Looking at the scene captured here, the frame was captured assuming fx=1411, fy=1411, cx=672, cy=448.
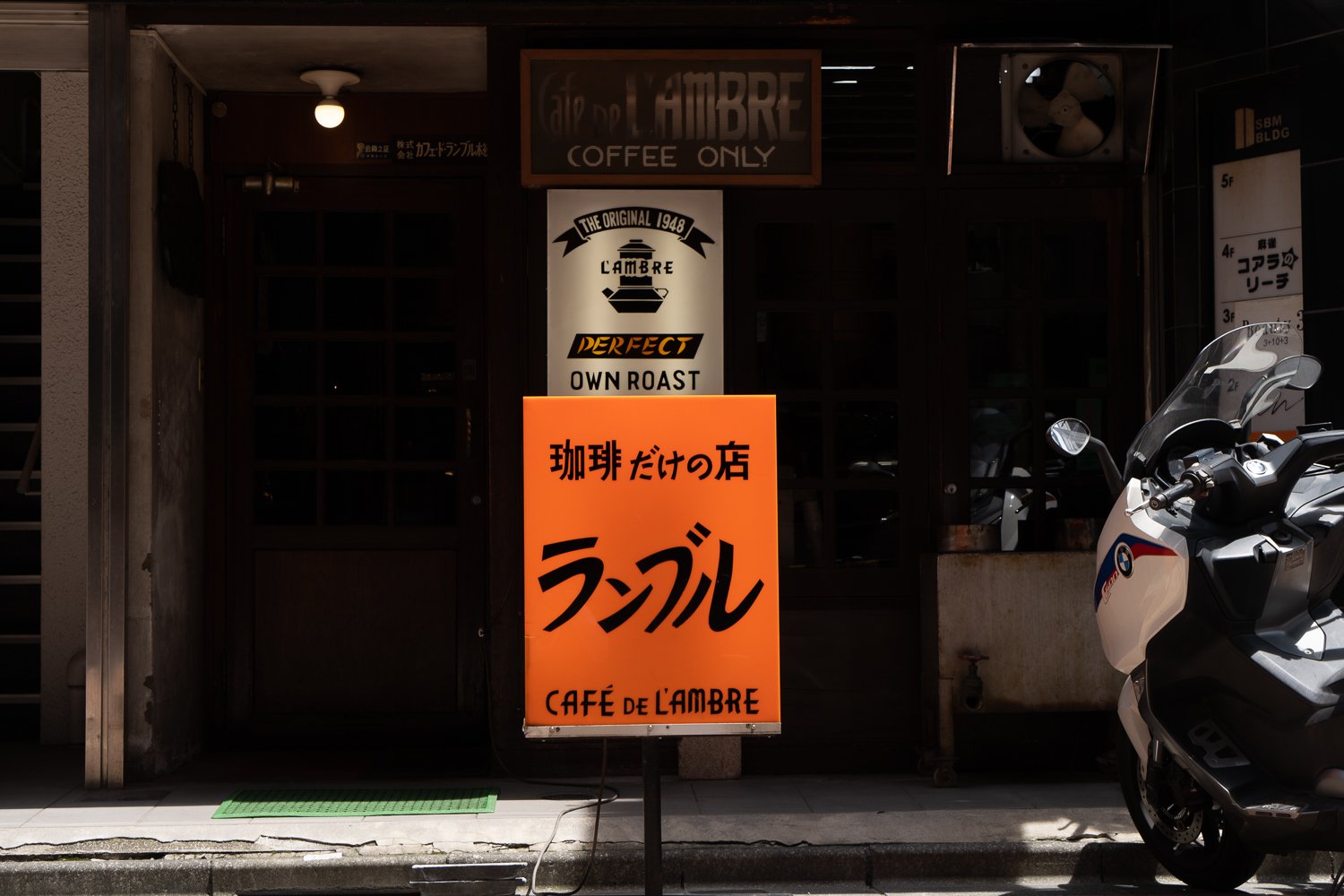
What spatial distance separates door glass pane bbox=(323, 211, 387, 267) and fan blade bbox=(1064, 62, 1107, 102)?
3846 mm

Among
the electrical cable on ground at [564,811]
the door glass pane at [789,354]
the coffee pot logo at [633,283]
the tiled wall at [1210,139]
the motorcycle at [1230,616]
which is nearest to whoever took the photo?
the motorcycle at [1230,616]

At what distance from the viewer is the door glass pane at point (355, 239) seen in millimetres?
8109

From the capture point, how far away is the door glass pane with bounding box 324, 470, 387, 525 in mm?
8094

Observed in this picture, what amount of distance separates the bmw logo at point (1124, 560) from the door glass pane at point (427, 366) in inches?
167

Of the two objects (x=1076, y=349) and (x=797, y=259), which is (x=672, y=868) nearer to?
(x=797, y=259)

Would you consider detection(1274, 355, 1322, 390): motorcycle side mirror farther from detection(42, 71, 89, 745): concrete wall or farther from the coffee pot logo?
detection(42, 71, 89, 745): concrete wall

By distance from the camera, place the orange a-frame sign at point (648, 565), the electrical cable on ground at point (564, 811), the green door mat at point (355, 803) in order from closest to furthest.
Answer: the orange a-frame sign at point (648, 565), the electrical cable on ground at point (564, 811), the green door mat at point (355, 803)

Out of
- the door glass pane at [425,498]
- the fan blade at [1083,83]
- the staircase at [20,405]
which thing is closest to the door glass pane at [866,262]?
the fan blade at [1083,83]

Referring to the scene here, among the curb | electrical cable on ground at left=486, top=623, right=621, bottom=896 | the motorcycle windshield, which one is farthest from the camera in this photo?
the curb

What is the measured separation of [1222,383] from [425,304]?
4569mm

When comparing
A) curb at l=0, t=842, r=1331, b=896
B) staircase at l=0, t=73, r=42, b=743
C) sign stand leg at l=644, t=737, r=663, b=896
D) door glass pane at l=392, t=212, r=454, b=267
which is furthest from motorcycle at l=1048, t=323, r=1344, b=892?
staircase at l=0, t=73, r=42, b=743

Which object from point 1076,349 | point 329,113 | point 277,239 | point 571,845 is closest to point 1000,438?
point 1076,349

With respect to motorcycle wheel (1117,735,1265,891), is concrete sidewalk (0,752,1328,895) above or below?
below

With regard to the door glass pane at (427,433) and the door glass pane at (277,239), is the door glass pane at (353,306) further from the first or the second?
the door glass pane at (427,433)
